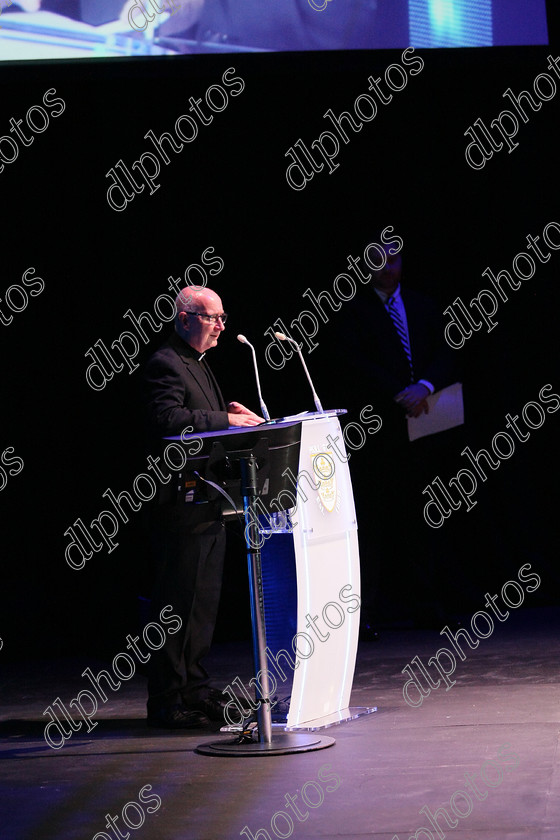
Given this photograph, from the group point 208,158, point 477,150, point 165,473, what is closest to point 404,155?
point 477,150

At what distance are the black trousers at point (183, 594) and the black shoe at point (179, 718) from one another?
3cm

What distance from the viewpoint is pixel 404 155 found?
6.84 metres

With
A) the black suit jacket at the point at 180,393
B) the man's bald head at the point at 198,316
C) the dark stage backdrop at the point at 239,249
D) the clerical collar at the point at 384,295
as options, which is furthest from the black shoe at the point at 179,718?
the clerical collar at the point at 384,295

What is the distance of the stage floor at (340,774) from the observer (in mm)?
2930

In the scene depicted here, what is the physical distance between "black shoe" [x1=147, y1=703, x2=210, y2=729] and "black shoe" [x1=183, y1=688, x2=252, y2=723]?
0.04 meters

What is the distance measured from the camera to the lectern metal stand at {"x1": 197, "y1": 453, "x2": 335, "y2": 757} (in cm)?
377

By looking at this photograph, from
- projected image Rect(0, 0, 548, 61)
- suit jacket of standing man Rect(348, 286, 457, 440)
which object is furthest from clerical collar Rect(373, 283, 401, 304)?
projected image Rect(0, 0, 548, 61)

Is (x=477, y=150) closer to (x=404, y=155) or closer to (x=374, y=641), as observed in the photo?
(x=404, y=155)

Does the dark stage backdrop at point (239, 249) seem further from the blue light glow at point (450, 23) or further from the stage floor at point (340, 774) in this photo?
the stage floor at point (340, 774)

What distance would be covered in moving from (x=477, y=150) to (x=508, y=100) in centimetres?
32

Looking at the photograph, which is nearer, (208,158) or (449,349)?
(449,349)

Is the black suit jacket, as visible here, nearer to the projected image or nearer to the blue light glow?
the projected image

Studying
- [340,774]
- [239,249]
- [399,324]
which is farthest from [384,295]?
[340,774]

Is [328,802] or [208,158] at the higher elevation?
[208,158]
